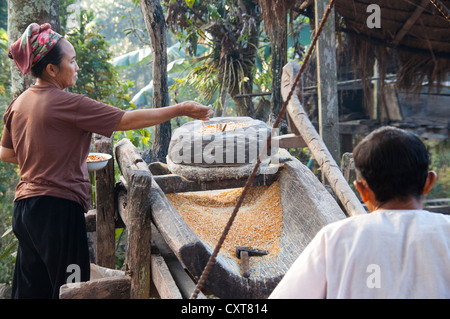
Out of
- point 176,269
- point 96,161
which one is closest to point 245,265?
point 176,269

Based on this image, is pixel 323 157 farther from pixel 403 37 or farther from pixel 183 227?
pixel 403 37

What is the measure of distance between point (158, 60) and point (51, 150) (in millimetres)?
3507

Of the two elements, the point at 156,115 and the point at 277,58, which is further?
the point at 277,58

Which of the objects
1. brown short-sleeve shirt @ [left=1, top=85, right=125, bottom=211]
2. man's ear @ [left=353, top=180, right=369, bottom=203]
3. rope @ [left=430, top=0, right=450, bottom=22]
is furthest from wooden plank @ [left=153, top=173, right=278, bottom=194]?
man's ear @ [left=353, top=180, right=369, bottom=203]

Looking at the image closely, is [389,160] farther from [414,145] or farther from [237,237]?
[237,237]

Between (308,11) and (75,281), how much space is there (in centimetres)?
433

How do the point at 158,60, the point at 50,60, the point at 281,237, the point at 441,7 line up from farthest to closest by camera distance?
the point at 158,60 < the point at 281,237 < the point at 50,60 < the point at 441,7

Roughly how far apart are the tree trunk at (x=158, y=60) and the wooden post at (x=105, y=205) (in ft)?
7.53

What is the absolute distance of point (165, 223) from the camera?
2.17 m

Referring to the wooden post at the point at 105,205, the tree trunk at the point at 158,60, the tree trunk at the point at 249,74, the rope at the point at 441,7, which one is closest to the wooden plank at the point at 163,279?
the wooden post at the point at 105,205

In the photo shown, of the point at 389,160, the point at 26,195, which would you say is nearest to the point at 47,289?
the point at 26,195

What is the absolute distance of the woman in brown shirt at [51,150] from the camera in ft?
7.16

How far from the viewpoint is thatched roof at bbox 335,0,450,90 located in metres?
4.80

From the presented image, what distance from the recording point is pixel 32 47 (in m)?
2.20
